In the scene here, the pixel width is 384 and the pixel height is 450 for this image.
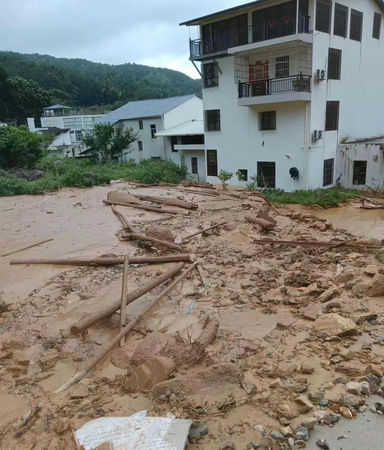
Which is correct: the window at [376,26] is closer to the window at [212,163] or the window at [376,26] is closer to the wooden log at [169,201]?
the window at [212,163]

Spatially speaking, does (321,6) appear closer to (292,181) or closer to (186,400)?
(292,181)

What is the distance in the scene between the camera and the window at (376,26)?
2336cm

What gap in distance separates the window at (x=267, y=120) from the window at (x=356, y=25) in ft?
21.2

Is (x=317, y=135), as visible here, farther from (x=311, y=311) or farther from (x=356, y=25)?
(x=311, y=311)

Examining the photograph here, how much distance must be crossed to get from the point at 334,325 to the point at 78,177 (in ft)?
63.8

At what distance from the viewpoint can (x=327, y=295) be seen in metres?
6.67

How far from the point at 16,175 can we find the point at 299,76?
18.9 meters

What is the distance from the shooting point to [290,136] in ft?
69.5

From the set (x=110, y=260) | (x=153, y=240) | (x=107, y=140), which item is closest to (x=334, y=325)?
(x=110, y=260)

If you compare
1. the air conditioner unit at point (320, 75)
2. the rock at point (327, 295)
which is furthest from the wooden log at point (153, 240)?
the air conditioner unit at point (320, 75)

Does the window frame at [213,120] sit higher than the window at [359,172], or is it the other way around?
the window frame at [213,120]

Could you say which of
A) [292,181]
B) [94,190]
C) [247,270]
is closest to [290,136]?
[292,181]

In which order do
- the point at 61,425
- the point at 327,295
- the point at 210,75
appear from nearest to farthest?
1. the point at 61,425
2. the point at 327,295
3. the point at 210,75

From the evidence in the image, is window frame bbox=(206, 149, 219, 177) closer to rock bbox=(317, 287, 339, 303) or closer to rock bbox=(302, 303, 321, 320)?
rock bbox=(317, 287, 339, 303)
